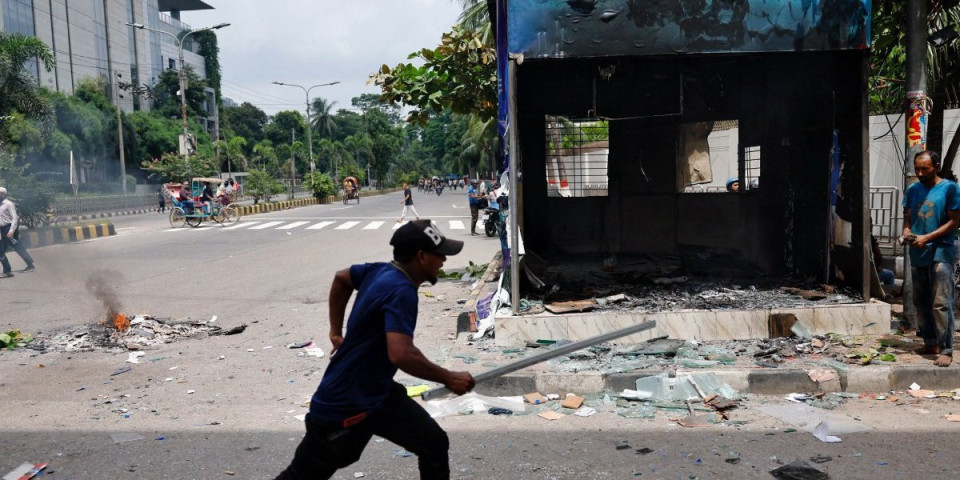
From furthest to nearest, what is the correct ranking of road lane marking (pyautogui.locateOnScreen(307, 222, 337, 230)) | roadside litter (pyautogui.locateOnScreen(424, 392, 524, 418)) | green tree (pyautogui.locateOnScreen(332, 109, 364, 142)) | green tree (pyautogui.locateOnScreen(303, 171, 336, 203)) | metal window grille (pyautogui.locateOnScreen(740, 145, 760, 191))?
1. green tree (pyautogui.locateOnScreen(332, 109, 364, 142))
2. green tree (pyautogui.locateOnScreen(303, 171, 336, 203))
3. road lane marking (pyautogui.locateOnScreen(307, 222, 337, 230))
4. metal window grille (pyautogui.locateOnScreen(740, 145, 760, 191))
5. roadside litter (pyautogui.locateOnScreen(424, 392, 524, 418))

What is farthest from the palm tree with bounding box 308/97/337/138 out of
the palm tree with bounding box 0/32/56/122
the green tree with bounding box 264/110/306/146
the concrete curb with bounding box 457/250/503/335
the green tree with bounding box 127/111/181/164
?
the concrete curb with bounding box 457/250/503/335

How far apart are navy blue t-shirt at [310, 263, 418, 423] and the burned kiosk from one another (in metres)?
3.96

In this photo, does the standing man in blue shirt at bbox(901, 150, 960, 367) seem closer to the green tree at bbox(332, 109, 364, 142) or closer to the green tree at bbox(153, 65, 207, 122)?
the green tree at bbox(153, 65, 207, 122)

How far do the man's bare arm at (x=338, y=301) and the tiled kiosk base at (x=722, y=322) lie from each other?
12.1 feet

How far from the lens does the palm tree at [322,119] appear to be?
93562mm

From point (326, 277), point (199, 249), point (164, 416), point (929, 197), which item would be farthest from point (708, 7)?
point (199, 249)

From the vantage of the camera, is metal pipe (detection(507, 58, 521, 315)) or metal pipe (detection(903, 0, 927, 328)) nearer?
metal pipe (detection(903, 0, 927, 328))

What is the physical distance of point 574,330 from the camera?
6.62 m

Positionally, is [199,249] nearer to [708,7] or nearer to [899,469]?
[708,7]

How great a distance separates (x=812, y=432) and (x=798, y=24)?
3799 mm

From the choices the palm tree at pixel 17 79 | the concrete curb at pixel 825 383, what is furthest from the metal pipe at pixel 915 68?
the palm tree at pixel 17 79

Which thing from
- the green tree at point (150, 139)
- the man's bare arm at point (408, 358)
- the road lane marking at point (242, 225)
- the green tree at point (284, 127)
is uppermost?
the green tree at point (284, 127)

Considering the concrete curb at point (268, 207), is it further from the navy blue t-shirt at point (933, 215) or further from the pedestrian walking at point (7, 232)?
the navy blue t-shirt at point (933, 215)

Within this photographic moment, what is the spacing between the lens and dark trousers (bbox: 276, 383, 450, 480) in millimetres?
2707
